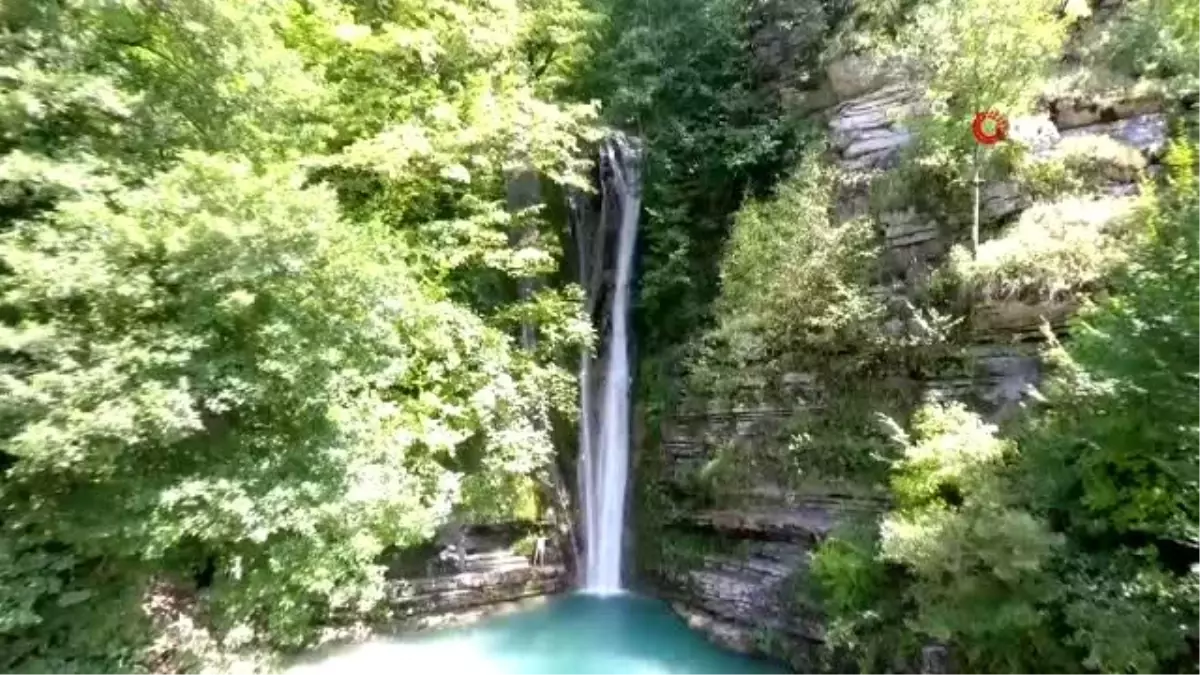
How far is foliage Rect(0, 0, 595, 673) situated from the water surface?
836 millimetres

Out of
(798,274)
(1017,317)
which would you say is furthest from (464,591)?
(1017,317)

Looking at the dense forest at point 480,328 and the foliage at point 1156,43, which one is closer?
the dense forest at point 480,328

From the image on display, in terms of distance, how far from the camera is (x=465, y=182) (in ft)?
39.2

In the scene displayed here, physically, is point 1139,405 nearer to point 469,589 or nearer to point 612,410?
point 612,410

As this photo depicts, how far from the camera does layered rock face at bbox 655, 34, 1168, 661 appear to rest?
29.1 ft

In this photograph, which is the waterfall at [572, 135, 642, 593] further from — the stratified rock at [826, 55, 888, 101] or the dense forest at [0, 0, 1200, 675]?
the stratified rock at [826, 55, 888, 101]

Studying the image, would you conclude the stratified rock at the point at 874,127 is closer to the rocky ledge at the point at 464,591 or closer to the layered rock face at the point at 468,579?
the layered rock face at the point at 468,579

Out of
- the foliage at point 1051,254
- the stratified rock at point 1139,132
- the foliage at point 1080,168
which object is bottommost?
the foliage at point 1051,254

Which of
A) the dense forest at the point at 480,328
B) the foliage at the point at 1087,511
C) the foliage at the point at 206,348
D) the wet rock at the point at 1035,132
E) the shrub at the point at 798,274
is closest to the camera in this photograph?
the foliage at the point at 1087,511

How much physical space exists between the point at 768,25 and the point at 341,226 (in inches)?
390

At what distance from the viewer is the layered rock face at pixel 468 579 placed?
10.9 metres

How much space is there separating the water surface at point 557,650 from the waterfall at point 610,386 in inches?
52.9

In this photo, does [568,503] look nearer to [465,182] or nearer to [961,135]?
[465,182]

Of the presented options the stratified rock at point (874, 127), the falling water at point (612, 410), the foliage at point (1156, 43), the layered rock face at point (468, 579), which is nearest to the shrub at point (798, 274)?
the stratified rock at point (874, 127)
